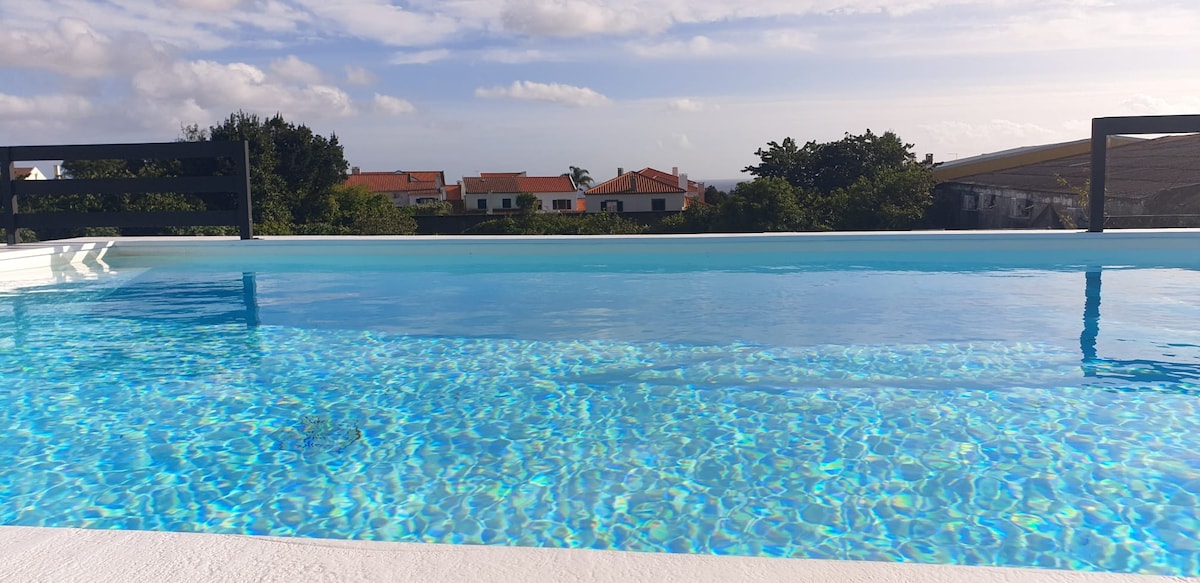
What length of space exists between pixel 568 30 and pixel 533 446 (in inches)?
576

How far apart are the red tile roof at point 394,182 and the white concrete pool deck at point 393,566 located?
62.0m

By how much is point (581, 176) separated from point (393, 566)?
9002 cm

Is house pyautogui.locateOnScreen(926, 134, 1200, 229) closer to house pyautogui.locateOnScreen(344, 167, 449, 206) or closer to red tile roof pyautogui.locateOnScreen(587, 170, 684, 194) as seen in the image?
red tile roof pyautogui.locateOnScreen(587, 170, 684, 194)

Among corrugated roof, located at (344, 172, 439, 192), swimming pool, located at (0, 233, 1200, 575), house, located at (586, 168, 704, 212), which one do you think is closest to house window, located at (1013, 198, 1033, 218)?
swimming pool, located at (0, 233, 1200, 575)

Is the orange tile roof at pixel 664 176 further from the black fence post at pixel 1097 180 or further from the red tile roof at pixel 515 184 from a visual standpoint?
the black fence post at pixel 1097 180

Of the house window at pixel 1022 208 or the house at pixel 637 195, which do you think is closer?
the house window at pixel 1022 208

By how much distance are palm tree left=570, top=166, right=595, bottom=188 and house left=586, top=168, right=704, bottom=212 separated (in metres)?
34.7

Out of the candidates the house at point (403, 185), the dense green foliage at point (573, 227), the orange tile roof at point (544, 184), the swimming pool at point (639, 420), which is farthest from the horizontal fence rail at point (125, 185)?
the orange tile roof at point (544, 184)

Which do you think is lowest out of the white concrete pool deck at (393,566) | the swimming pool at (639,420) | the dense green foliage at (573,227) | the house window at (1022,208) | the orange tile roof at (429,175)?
the swimming pool at (639,420)

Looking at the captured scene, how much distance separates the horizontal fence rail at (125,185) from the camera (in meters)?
11.6

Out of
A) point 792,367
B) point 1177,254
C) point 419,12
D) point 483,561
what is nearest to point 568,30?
point 419,12

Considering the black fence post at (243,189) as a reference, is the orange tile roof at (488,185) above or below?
above

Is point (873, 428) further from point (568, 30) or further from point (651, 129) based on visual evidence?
point (651, 129)

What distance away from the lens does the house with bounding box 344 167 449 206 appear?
203 ft
